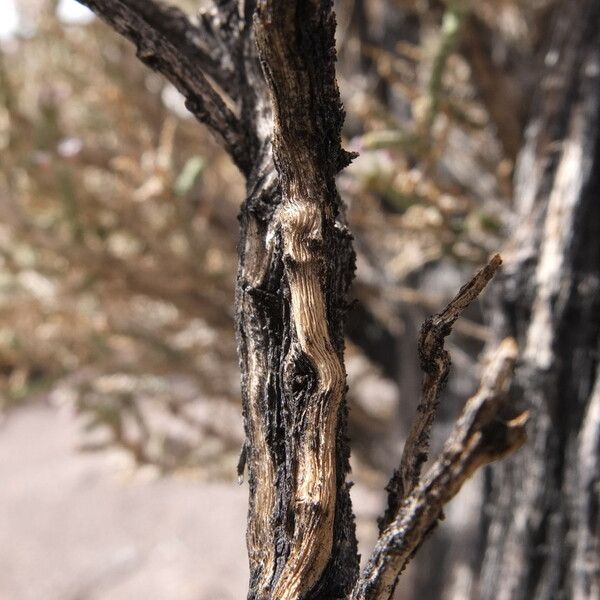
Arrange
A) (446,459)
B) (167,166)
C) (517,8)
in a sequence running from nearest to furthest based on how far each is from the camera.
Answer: (446,459) < (167,166) < (517,8)

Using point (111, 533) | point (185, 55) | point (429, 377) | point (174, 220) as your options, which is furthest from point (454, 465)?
point (111, 533)

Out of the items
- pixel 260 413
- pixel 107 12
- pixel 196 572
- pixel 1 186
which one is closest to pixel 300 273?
pixel 260 413

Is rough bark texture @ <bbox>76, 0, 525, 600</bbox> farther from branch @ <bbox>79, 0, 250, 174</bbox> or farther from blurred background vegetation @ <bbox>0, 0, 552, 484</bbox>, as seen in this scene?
blurred background vegetation @ <bbox>0, 0, 552, 484</bbox>

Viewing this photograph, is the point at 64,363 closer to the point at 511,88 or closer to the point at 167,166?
the point at 167,166

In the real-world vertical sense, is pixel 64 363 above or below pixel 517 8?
below

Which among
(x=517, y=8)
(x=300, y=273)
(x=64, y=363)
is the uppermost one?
(x=517, y=8)

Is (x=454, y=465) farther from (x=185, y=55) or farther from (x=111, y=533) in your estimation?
(x=111, y=533)

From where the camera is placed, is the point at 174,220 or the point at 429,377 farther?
the point at 174,220

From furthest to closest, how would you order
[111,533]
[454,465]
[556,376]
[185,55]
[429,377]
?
[111,533] → [556,376] → [185,55] → [429,377] → [454,465]

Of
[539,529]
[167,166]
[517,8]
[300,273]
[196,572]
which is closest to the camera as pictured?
[300,273]
